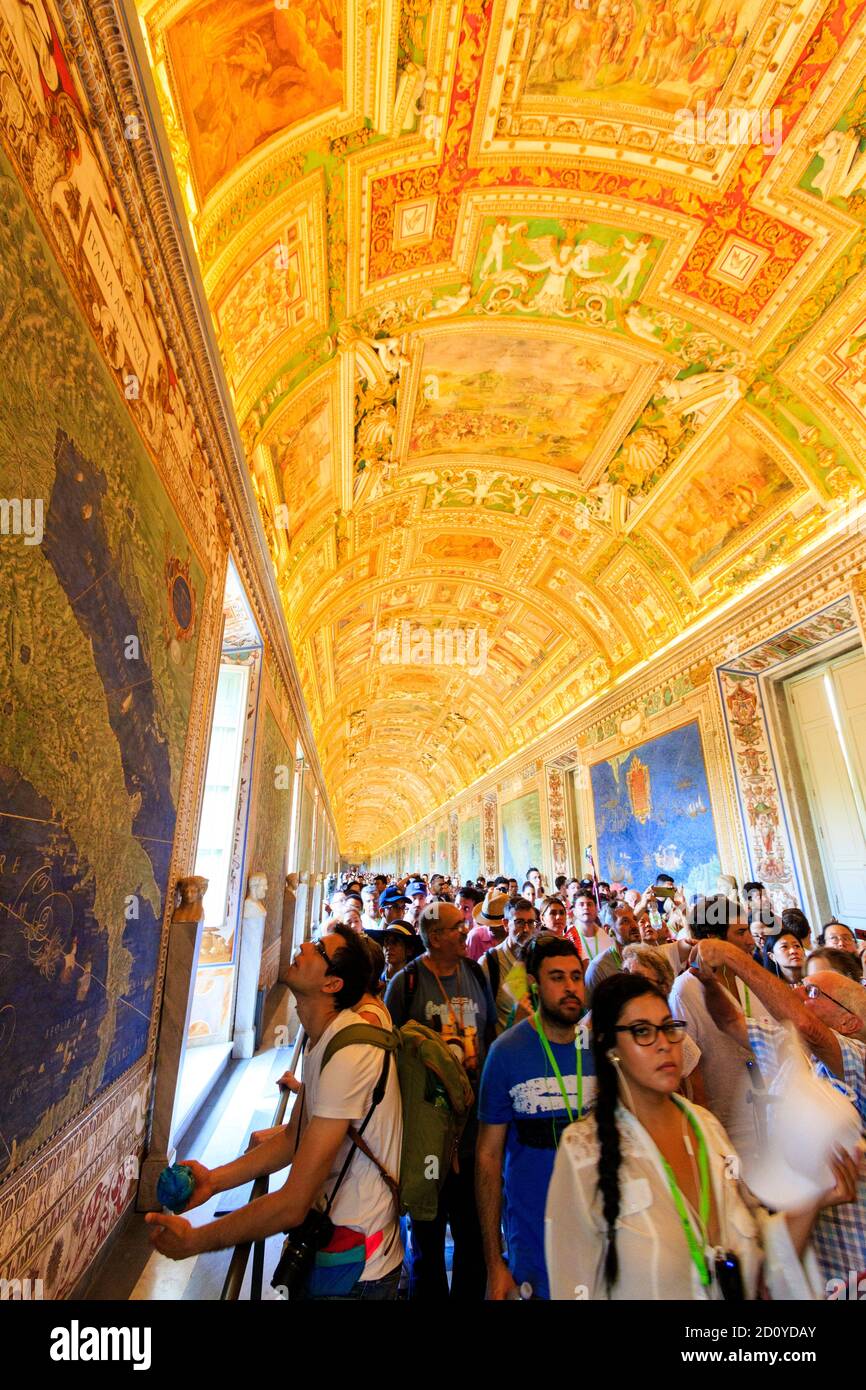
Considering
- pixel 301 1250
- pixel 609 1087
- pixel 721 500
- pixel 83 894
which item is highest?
pixel 721 500

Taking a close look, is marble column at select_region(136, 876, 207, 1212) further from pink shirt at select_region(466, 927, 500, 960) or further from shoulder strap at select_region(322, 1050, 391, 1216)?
shoulder strap at select_region(322, 1050, 391, 1216)

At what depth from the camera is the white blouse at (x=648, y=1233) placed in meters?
1.47

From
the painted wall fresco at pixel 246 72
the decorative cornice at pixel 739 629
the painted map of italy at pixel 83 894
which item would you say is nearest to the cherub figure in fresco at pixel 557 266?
the painted wall fresco at pixel 246 72

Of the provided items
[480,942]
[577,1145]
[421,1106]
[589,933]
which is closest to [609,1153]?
[577,1145]

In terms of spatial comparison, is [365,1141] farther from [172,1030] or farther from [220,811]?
[220,811]

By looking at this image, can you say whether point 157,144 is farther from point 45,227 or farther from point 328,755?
point 328,755

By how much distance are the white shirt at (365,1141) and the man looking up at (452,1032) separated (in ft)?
3.03

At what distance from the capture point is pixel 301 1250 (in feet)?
6.12

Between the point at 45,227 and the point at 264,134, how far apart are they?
3.72 meters

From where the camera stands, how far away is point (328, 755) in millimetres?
25766

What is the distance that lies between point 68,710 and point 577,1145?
97.6 inches

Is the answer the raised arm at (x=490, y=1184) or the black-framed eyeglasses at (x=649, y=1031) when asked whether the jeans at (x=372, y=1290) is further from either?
the black-framed eyeglasses at (x=649, y=1031)

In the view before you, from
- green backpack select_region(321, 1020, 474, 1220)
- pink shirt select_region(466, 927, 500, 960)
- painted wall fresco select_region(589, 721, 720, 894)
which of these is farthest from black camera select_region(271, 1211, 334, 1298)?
painted wall fresco select_region(589, 721, 720, 894)
